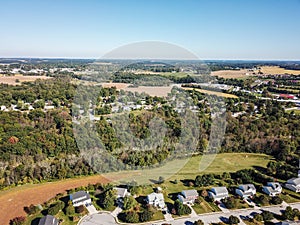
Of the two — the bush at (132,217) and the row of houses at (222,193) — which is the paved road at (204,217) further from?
the row of houses at (222,193)

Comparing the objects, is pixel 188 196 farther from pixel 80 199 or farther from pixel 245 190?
pixel 80 199

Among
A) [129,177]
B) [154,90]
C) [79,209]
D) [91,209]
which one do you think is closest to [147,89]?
[154,90]

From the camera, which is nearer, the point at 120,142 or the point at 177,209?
the point at 177,209

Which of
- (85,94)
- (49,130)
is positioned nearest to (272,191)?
(49,130)

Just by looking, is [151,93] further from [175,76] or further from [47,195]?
[47,195]

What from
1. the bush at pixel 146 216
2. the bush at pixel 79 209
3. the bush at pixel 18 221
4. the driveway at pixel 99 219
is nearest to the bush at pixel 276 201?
the bush at pixel 146 216

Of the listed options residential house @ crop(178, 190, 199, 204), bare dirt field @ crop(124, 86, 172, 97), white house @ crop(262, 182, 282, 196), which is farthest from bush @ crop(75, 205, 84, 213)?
bare dirt field @ crop(124, 86, 172, 97)
